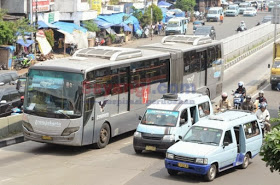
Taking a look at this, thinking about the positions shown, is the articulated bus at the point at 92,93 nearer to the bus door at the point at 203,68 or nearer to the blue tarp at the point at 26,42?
the bus door at the point at 203,68

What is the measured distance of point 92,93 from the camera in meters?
18.8

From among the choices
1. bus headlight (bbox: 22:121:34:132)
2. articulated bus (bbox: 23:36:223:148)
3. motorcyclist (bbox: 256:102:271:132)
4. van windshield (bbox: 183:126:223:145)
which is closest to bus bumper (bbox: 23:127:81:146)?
articulated bus (bbox: 23:36:223:148)

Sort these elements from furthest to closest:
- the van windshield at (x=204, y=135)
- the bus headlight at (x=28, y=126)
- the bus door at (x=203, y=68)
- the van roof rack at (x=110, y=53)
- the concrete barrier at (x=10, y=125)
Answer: the bus door at (x=203, y=68) < the concrete barrier at (x=10, y=125) < the van roof rack at (x=110, y=53) < the bus headlight at (x=28, y=126) < the van windshield at (x=204, y=135)

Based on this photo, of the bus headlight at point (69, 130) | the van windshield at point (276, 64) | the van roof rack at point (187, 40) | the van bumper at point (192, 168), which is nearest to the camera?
the van bumper at point (192, 168)

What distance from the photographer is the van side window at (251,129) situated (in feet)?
55.3

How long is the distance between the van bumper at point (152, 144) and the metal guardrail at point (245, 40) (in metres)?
23.3

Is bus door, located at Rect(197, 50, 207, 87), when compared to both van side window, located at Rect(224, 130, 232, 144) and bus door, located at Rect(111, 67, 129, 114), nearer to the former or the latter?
bus door, located at Rect(111, 67, 129, 114)

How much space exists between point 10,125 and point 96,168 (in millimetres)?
5111

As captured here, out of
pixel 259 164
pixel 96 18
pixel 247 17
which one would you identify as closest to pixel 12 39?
pixel 96 18

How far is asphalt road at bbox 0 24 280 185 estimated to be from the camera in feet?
51.7

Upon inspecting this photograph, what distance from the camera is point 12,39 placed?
4238cm

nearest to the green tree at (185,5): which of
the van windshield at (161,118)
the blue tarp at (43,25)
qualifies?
the blue tarp at (43,25)

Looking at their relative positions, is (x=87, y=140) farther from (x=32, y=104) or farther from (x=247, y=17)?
(x=247, y=17)

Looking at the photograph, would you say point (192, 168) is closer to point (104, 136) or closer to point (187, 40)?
point (104, 136)
